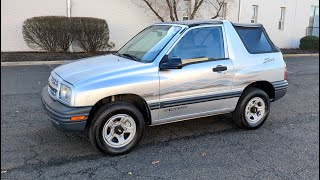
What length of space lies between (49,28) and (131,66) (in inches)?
359

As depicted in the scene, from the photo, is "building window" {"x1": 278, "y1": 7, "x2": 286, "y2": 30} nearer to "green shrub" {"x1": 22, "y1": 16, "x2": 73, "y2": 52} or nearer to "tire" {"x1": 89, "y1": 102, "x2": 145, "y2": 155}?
"green shrub" {"x1": 22, "y1": 16, "x2": 73, "y2": 52}

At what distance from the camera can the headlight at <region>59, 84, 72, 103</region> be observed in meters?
3.64

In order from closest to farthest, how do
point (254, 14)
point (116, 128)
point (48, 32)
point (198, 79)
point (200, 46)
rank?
point (116, 128)
point (198, 79)
point (200, 46)
point (48, 32)
point (254, 14)

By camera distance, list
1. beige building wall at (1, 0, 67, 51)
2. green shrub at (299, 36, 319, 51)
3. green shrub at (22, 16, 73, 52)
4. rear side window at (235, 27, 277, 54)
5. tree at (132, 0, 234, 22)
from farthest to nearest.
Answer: green shrub at (299, 36, 319, 51)
tree at (132, 0, 234, 22)
beige building wall at (1, 0, 67, 51)
green shrub at (22, 16, 73, 52)
rear side window at (235, 27, 277, 54)

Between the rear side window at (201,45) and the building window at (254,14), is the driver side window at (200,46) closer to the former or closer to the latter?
the rear side window at (201,45)

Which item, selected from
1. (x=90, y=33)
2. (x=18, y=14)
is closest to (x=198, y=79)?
(x=90, y=33)

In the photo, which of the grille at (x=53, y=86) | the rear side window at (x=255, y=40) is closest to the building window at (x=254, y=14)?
the rear side window at (x=255, y=40)

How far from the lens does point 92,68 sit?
4.03m

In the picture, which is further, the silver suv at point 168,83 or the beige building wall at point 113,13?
the beige building wall at point 113,13

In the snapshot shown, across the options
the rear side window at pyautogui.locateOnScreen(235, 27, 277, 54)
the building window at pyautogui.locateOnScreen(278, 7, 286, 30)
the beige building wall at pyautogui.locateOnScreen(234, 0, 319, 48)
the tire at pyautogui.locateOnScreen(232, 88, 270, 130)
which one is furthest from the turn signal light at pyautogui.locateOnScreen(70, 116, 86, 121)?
the building window at pyautogui.locateOnScreen(278, 7, 286, 30)

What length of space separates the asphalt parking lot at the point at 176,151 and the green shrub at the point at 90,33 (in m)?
7.03

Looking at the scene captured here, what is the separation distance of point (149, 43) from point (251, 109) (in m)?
1.99

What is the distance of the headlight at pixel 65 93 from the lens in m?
3.64

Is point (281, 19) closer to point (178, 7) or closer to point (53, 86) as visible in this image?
point (178, 7)
